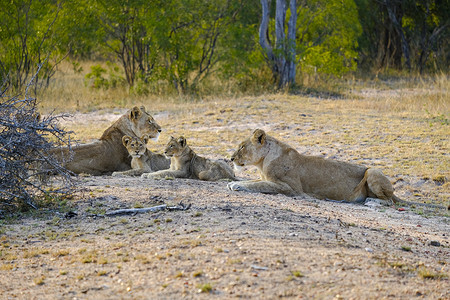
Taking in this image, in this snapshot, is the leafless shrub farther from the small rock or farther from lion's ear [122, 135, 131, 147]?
the small rock

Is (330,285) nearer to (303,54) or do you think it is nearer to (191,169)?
(191,169)

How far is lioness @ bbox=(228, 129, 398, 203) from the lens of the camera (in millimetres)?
9031

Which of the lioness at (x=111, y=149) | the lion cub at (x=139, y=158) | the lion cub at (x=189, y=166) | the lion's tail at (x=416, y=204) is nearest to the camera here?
the lion's tail at (x=416, y=204)

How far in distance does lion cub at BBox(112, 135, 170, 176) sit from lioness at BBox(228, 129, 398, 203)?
1721 millimetres

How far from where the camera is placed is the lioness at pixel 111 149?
33.3 ft

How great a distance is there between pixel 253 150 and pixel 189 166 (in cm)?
141

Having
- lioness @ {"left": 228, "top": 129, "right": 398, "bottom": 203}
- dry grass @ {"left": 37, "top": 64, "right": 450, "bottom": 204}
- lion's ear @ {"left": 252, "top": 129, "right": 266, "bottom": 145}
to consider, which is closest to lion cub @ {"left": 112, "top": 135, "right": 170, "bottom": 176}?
lioness @ {"left": 228, "top": 129, "right": 398, "bottom": 203}

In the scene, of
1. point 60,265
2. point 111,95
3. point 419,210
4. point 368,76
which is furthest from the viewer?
point 368,76

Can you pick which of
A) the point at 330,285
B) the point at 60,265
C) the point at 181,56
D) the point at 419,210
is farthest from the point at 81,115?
the point at 330,285

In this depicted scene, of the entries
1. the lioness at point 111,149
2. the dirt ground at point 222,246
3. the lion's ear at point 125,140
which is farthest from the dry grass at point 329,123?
the lion's ear at point 125,140

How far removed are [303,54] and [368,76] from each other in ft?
14.1

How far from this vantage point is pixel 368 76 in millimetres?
24516

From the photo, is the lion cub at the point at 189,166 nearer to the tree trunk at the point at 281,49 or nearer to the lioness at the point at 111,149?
the lioness at the point at 111,149

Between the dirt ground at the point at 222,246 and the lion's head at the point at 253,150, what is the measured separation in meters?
0.47
